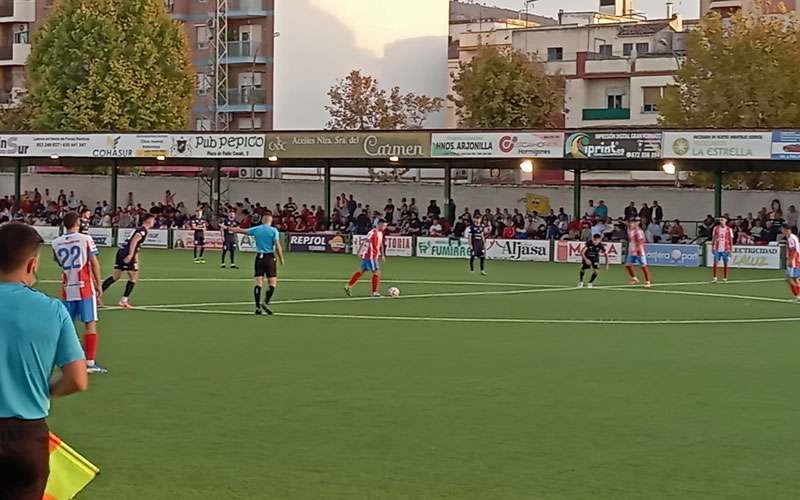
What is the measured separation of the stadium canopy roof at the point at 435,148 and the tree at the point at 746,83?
10881mm

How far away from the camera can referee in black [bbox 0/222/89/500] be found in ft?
19.6

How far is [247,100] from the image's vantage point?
83062 mm

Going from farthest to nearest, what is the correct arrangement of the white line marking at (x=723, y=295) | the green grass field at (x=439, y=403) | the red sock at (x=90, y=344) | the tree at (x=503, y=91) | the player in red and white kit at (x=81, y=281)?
the tree at (x=503, y=91)
the white line marking at (x=723, y=295)
the player in red and white kit at (x=81, y=281)
the red sock at (x=90, y=344)
the green grass field at (x=439, y=403)

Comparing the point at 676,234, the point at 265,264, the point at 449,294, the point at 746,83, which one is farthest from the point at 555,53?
the point at 265,264

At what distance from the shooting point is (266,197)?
6391cm

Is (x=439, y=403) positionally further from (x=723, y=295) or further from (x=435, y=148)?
(x=435, y=148)

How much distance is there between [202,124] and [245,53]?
5.57 meters

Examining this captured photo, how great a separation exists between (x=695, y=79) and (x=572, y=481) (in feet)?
181

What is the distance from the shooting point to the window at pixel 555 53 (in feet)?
287

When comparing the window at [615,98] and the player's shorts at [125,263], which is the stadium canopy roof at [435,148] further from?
the window at [615,98]

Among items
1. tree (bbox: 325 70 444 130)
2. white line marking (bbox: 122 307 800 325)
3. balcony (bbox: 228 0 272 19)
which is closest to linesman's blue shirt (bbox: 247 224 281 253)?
white line marking (bbox: 122 307 800 325)

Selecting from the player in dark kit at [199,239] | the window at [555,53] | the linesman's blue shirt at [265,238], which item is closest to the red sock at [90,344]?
the linesman's blue shirt at [265,238]

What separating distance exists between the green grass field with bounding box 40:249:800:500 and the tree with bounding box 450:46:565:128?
156 feet

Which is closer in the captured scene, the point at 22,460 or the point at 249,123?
the point at 22,460
